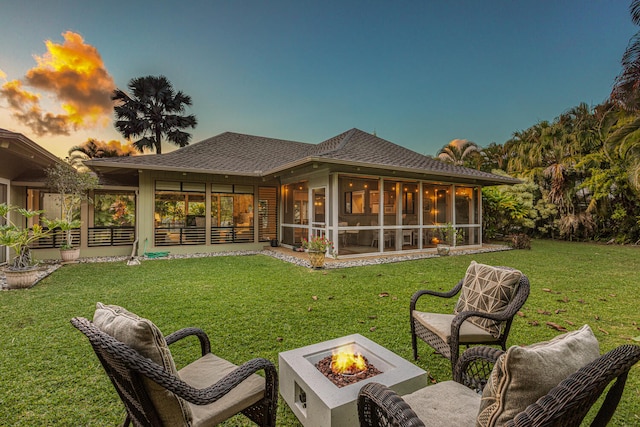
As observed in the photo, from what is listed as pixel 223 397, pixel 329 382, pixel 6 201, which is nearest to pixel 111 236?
pixel 6 201

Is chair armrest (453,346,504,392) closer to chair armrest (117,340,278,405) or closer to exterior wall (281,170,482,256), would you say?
chair armrest (117,340,278,405)

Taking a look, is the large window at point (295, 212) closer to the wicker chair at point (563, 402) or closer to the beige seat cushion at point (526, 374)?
the wicker chair at point (563, 402)

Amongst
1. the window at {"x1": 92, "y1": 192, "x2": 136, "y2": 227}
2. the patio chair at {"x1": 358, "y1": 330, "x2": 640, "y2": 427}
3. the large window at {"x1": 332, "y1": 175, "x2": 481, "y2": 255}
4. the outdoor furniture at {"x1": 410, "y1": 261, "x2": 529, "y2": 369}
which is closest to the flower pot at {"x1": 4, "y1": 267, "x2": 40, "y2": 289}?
the window at {"x1": 92, "y1": 192, "x2": 136, "y2": 227}

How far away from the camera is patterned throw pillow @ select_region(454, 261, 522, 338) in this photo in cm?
268

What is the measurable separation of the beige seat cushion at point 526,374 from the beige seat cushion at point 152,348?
1.40m

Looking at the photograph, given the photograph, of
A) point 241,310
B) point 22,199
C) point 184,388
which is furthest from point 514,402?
point 22,199

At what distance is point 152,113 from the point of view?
1795 centimetres

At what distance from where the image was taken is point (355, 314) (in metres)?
4.21

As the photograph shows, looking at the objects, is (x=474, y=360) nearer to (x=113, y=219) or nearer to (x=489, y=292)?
(x=489, y=292)

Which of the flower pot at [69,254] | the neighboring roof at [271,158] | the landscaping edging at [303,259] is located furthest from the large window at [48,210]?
the neighboring roof at [271,158]

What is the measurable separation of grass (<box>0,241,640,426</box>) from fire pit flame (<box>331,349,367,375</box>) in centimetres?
50

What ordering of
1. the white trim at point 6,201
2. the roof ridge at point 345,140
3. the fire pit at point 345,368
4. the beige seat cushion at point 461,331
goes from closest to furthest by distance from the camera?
the fire pit at point 345,368, the beige seat cushion at point 461,331, the white trim at point 6,201, the roof ridge at point 345,140

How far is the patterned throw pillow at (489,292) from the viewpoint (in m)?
2.68

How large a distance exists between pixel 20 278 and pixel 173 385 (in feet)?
22.1
